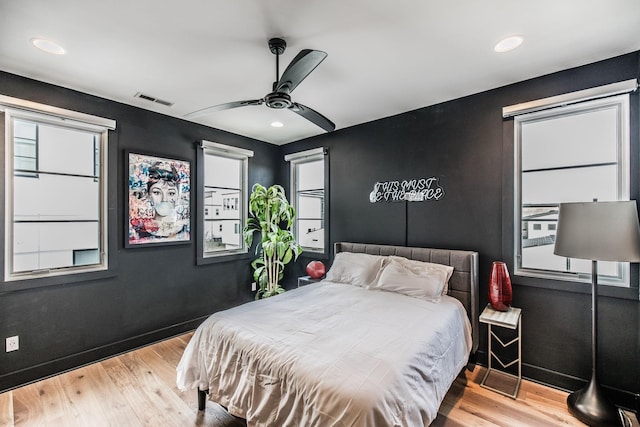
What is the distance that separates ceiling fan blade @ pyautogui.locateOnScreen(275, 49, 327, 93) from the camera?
1736 millimetres

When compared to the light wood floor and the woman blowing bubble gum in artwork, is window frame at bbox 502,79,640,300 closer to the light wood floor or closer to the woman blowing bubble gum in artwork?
the light wood floor

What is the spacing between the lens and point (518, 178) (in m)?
2.69

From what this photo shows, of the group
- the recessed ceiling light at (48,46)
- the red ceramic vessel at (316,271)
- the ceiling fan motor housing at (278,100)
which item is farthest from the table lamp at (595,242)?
the recessed ceiling light at (48,46)

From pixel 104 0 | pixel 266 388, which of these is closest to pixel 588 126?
pixel 266 388

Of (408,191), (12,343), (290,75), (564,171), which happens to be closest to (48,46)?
(290,75)

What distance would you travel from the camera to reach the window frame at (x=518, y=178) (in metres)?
2.18

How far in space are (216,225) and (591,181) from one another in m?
4.20

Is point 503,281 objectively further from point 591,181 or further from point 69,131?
point 69,131

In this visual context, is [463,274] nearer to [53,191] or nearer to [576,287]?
[576,287]

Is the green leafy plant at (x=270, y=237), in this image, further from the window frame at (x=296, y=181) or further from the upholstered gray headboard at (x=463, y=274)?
the upholstered gray headboard at (x=463, y=274)

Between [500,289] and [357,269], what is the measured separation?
140 cm

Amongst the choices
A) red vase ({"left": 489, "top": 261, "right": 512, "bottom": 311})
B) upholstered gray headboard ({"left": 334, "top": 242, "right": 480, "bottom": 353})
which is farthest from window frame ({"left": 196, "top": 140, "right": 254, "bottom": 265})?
red vase ({"left": 489, "top": 261, "right": 512, "bottom": 311})

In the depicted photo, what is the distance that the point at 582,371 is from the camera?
2.35 metres

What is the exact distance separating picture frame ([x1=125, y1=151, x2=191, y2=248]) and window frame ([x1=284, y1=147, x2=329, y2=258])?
5.27 feet
